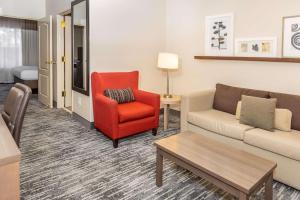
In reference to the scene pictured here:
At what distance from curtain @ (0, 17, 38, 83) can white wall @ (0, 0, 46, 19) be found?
279cm

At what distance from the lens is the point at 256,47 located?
131 inches

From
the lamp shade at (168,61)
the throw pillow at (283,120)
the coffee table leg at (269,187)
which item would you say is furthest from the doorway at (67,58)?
the coffee table leg at (269,187)

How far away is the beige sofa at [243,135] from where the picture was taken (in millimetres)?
2258

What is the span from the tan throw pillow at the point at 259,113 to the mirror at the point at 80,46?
238 cm

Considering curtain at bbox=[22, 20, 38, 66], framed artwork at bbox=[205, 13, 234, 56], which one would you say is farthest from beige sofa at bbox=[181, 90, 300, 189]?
curtain at bbox=[22, 20, 38, 66]

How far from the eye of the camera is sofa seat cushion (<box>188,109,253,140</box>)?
2715mm

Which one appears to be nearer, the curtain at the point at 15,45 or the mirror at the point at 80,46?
the mirror at the point at 80,46

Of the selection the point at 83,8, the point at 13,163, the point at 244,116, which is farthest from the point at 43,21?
the point at 13,163

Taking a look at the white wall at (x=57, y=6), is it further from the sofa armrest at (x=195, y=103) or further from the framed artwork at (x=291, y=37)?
the framed artwork at (x=291, y=37)

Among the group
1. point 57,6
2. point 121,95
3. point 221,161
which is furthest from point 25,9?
point 221,161

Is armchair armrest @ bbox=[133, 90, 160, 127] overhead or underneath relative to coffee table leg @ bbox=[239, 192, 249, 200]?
overhead

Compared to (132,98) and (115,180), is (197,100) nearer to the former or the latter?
(132,98)

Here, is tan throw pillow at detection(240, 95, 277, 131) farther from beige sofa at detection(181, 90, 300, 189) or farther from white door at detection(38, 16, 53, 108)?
white door at detection(38, 16, 53, 108)

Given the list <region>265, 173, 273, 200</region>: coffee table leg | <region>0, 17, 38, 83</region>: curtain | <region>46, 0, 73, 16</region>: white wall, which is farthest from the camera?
<region>0, 17, 38, 83</region>: curtain
